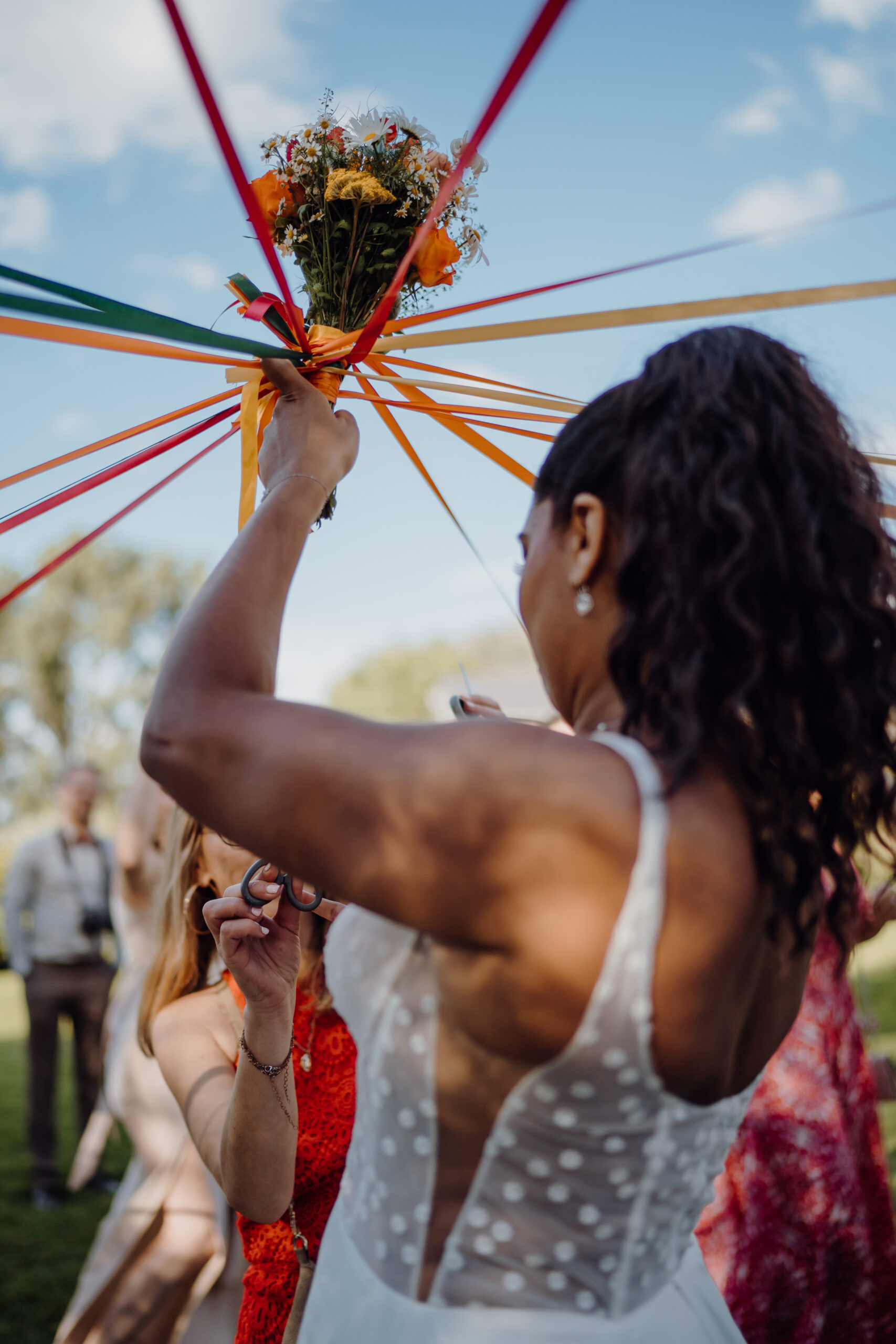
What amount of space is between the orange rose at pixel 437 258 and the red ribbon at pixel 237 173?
0.27 metres

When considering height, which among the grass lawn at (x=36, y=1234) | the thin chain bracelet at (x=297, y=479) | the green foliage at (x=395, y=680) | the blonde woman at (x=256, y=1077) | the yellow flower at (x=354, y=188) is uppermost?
the yellow flower at (x=354, y=188)

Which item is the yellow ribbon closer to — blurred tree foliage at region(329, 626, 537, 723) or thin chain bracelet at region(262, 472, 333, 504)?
thin chain bracelet at region(262, 472, 333, 504)

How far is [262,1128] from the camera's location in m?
1.78

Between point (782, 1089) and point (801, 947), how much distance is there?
205 centimetres

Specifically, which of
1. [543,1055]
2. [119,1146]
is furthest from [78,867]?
[543,1055]

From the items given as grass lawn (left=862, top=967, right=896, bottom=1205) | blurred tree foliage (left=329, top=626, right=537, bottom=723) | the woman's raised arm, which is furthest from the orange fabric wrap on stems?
blurred tree foliage (left=329, top=626, right=537, bottom=723)

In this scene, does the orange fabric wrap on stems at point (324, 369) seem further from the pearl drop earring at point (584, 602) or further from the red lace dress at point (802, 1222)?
the red lace dress at point (802, 1222)

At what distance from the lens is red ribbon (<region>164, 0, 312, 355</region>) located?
46.6 inches

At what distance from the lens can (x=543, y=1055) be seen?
1034mm

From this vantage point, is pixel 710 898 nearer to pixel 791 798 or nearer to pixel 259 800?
pixel 791 798

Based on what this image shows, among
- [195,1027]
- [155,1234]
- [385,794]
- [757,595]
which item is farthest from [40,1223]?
[757,595]

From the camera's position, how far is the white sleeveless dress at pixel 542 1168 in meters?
1.03

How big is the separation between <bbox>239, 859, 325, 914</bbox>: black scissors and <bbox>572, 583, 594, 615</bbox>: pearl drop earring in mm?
721

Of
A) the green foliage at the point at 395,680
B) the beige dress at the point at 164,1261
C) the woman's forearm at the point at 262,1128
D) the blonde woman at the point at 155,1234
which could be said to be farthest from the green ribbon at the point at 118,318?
the green foliage at the point at 395,680
